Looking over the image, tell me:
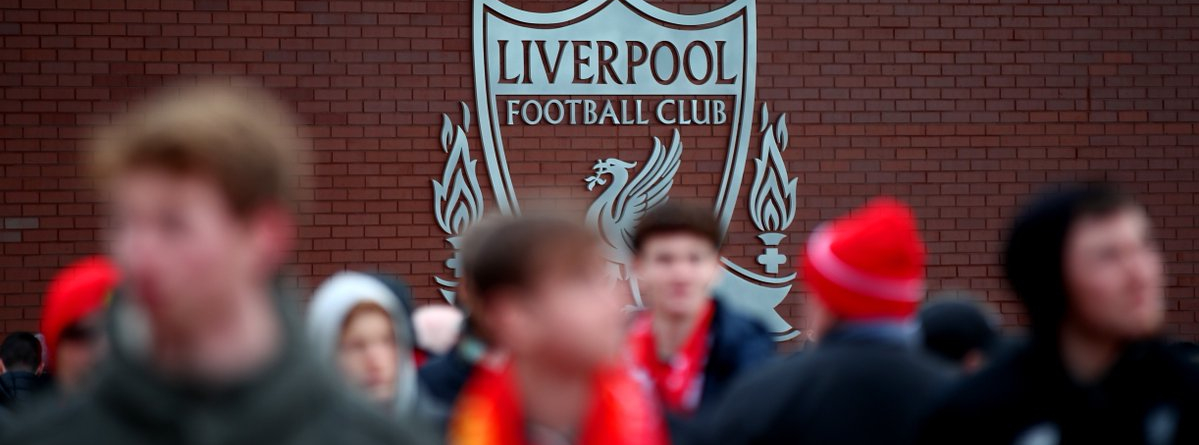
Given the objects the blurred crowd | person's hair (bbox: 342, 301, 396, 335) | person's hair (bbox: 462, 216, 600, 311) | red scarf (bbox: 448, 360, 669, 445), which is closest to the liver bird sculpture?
the blurred crowd

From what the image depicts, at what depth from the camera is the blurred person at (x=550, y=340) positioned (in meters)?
2.12

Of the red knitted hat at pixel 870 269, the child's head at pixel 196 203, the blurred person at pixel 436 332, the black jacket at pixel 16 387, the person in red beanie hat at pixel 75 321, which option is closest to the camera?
the child's head at pixel 196 203

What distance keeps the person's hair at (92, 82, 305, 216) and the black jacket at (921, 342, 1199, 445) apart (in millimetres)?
1418

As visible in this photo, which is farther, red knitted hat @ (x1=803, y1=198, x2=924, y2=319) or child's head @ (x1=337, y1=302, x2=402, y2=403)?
child's head @ (x1=337, y1=302, x2=402, y2=403)

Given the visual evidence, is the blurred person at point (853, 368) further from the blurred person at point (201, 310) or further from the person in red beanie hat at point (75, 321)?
the person in red beanie hat at point (75, 321)

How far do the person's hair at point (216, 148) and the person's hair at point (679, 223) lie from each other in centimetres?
244

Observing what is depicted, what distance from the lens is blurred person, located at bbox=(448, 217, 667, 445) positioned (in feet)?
6.97

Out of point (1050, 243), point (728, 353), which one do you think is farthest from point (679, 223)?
point (1050, 243)

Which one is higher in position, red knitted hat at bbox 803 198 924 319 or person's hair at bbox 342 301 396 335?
red knitted hat at bbox 803 198 924 319

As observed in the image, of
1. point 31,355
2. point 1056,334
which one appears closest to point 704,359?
point 1056,334

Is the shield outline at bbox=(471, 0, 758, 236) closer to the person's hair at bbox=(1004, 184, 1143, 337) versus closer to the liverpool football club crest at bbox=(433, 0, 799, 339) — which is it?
the liverpool football club crest at bbox=(433, 0, 799, 339)

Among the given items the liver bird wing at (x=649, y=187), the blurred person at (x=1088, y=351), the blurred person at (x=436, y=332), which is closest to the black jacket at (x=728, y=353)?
the blurred person at (x=436, y=332)

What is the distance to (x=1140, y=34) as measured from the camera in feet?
30.5

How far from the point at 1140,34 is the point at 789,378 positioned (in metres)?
7.50
